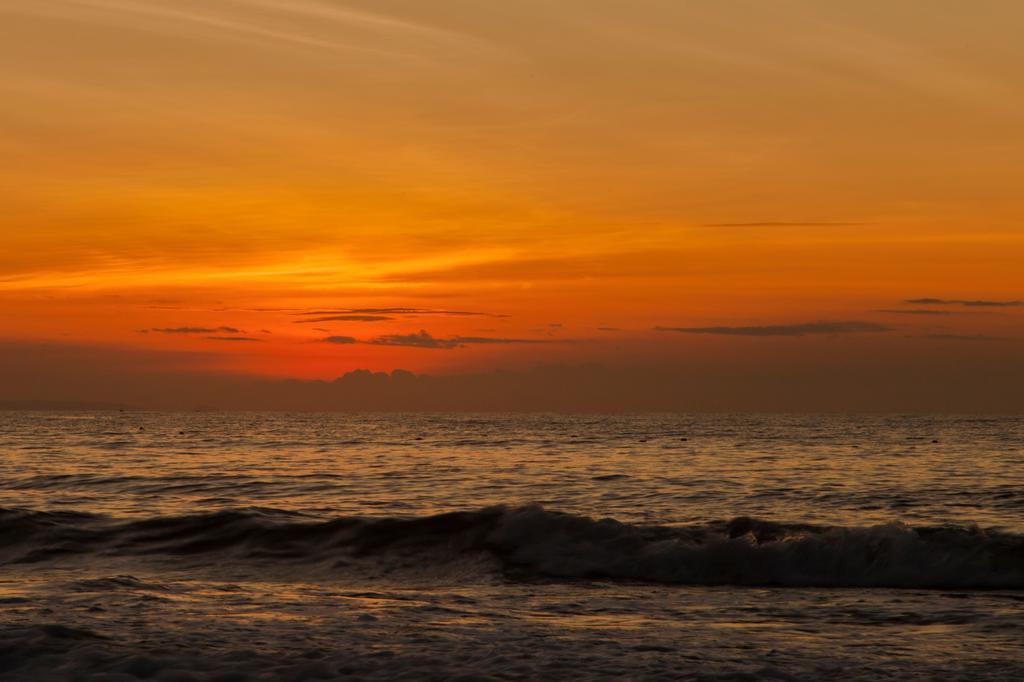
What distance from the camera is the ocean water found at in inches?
435

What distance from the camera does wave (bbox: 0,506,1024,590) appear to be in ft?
57.7

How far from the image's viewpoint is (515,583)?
16.9 metres

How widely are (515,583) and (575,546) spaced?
117 inches

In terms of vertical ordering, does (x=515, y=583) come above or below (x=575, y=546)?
below

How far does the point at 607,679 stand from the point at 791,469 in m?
37.5

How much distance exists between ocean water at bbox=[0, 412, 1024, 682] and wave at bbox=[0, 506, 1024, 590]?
6 centimetres

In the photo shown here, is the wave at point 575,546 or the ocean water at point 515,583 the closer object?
the ocean water at point 515,583

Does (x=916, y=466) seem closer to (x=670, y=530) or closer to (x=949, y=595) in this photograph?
(x=670, y=530)

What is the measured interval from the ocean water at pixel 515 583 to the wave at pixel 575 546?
2.5 inches

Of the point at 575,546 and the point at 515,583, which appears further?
the point at 575,546

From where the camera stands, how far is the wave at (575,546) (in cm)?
1759

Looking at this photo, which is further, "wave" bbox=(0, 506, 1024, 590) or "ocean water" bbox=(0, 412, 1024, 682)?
"wave" bbox=(0, 506, 1024, 590)

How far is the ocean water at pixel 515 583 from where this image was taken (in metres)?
11.1

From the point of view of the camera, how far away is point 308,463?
5103 cm
